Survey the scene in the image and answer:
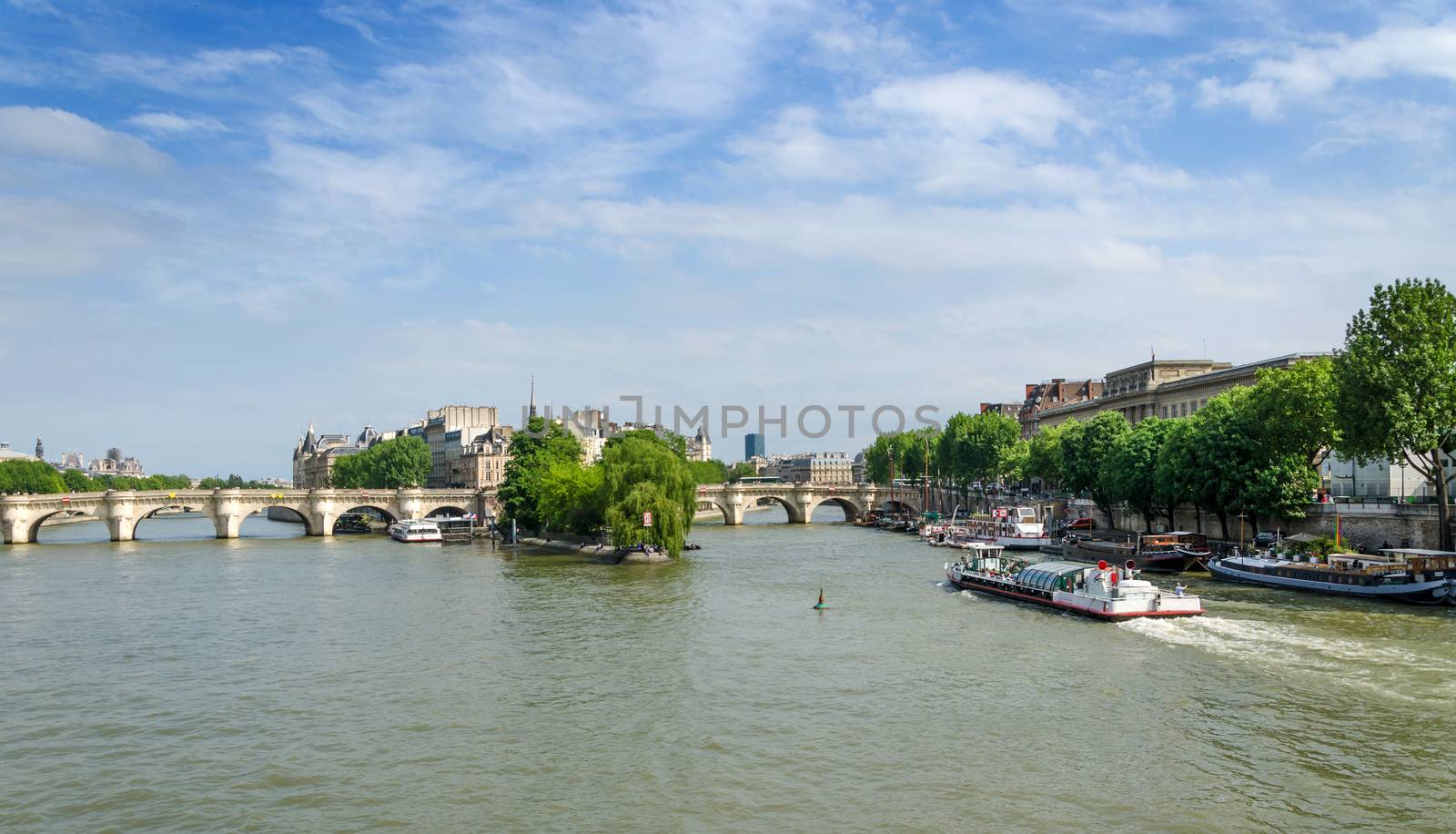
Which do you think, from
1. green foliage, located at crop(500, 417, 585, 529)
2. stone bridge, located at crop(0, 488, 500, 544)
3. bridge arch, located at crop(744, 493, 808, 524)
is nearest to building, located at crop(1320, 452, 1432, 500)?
green foliage, located at crop(500, 417, 585, 529)

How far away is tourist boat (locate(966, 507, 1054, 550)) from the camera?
81.8 metres

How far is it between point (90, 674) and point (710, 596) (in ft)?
88.1

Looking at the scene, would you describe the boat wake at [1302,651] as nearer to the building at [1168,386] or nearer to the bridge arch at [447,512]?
the building at [1168,386]

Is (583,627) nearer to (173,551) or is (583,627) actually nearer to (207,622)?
(207,622)

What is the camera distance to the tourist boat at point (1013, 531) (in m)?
81.8

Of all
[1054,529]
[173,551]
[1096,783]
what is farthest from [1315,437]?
[173,551]

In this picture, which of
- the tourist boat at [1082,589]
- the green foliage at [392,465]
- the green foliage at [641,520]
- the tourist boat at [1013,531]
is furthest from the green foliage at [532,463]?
the green foliage at [392,465]

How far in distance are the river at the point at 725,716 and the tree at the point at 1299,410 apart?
47.1 feet

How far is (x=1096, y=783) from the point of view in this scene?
23406 millimetres

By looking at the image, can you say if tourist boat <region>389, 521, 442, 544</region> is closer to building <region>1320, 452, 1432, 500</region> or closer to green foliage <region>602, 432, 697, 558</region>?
green foliage <region>602, 432, 697, 558</region>

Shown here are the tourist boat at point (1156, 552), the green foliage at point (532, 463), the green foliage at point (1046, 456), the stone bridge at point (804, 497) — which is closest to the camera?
the tourist boat at point (1156, 552)

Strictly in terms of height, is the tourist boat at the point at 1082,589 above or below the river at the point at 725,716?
above

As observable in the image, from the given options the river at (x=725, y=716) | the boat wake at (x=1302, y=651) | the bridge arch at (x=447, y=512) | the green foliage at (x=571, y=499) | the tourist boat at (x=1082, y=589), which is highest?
the green foliage at (x=571, y=499)

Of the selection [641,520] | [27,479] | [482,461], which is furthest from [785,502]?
[27,479]
